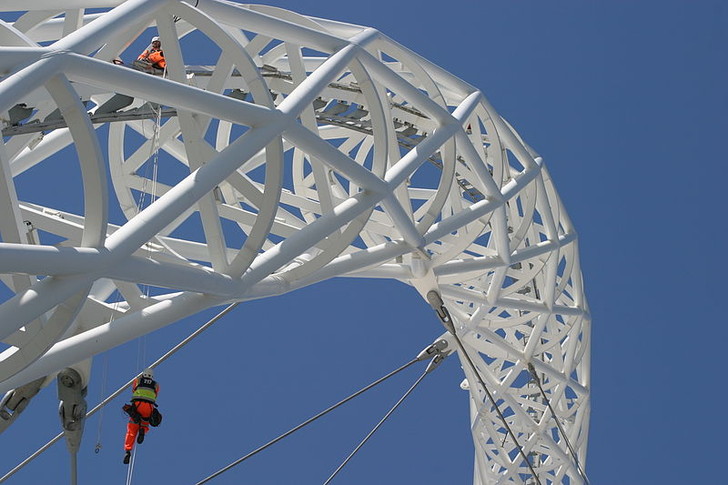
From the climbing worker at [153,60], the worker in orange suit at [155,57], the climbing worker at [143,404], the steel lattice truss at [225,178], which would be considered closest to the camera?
the steel lattice truss at [225,178]

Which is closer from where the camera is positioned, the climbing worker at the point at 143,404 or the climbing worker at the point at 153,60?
the climbing worker at the point at 143,404

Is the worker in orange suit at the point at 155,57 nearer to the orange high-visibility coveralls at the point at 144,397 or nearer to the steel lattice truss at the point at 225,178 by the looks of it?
the steel lattice truss at the point at 225,178

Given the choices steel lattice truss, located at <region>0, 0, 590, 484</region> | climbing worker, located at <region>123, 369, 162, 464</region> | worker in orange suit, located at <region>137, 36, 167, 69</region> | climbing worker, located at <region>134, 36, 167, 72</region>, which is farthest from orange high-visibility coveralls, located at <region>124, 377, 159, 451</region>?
worker in orange suit, located at <region>137, 36, 167, 69</region>

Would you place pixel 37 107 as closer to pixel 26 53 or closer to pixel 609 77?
pixel 26 53

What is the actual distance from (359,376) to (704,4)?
35.9 meters

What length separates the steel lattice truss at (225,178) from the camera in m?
17.1

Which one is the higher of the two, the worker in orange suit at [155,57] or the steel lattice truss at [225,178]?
the worker in orange suit at [155,57]

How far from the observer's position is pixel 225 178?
62.7 ft

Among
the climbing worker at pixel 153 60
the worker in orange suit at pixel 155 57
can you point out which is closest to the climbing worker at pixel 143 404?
the climbing worker at pixel 153 60

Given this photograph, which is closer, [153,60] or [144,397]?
[144,397]

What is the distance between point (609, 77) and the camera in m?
79.1

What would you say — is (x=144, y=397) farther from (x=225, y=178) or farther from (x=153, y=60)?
(x=153, y=60)

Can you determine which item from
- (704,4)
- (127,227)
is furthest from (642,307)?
(127,227)

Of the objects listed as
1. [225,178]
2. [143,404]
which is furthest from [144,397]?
[225,178]
